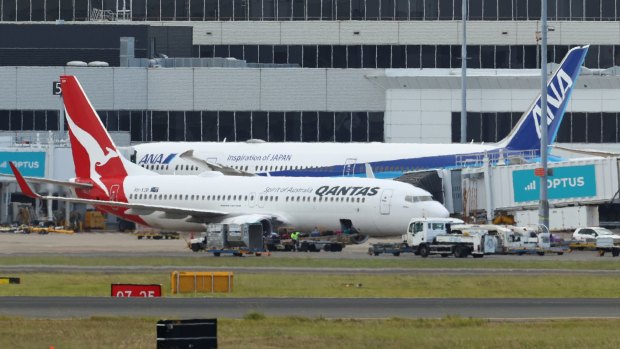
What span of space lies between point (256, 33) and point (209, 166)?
40.3 m

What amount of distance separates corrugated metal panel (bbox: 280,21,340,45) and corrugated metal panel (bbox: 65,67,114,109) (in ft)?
70.0

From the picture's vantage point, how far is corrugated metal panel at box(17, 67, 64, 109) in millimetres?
118125

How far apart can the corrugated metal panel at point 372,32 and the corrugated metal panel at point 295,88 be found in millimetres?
15852

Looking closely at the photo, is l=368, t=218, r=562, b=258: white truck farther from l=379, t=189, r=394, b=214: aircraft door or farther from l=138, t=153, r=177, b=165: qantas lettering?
l=138, t=153, r=177, b=165: qantas lettering

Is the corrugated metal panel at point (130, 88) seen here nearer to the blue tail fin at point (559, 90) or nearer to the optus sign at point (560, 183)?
the blue tail fin at point (559, 90)

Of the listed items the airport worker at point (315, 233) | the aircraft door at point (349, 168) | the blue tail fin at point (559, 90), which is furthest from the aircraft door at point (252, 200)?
the blue tail fin at point (559, 90)

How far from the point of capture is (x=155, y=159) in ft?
325

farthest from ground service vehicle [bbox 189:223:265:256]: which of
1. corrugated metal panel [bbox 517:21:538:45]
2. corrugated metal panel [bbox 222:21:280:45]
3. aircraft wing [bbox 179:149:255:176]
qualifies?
corrugated metal panel [bbox 517:21:538:45]

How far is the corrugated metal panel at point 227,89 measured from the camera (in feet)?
390

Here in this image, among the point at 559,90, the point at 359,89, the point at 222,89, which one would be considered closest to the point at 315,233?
the point at 559,90

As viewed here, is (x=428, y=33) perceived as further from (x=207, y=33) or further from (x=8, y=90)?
(x=8, y=90)

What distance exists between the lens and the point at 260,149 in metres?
98.1

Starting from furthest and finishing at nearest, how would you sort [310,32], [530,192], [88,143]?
[310,32], [88,143], [530,192]

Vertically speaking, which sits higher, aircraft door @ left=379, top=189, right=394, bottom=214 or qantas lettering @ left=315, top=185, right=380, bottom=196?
qantas lettering @ left=315, top=185, right=380, bottom=196
